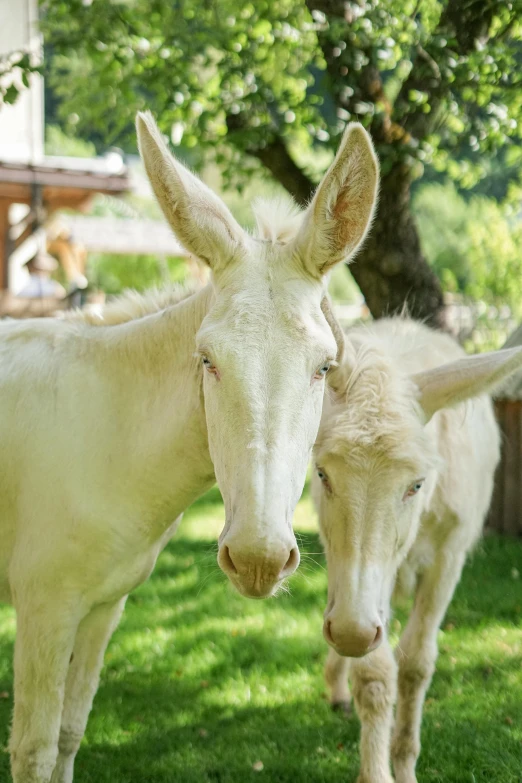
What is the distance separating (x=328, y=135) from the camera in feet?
19.0

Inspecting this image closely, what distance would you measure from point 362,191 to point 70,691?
7.06 ft

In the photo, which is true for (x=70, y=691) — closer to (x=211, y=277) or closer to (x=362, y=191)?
(x=211, y=277)

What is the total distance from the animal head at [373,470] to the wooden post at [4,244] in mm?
12241

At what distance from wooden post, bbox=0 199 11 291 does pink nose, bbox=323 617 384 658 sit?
1278 centimetres

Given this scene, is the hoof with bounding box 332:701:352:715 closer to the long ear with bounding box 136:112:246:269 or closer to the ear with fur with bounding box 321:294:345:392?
the ear with fur with bounding box 321:294:345:392

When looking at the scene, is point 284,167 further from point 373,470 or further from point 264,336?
point 264,336

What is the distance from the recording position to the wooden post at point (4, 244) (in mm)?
14227

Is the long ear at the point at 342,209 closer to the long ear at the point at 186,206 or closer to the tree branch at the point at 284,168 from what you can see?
the long ear at the point at 186,206

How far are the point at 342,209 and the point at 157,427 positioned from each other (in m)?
0.98

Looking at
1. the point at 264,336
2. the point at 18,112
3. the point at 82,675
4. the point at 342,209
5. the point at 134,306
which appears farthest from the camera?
the point at 18,112

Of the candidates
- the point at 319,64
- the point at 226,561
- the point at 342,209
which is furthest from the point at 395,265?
the point at 226,561

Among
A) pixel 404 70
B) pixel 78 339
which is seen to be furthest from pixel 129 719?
pixel 404 70

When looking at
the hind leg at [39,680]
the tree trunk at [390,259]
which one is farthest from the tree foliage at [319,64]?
the hind leg at [39,680]

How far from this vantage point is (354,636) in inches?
107
